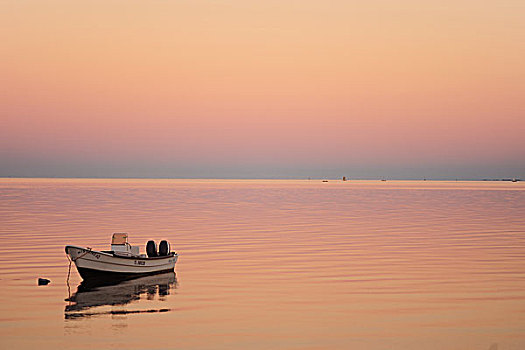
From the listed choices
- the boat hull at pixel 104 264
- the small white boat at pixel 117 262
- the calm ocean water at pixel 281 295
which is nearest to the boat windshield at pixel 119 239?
the small white boat at pixel 117 262

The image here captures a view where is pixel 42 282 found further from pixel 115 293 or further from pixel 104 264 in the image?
pixel 115 293

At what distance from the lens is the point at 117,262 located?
4022cm

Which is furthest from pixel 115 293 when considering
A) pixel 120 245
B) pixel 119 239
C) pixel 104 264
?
pixel 119 239

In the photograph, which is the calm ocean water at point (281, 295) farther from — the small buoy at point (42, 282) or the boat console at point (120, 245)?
the boat console at point (120, 245)

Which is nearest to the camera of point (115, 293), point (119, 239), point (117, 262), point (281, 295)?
point (281, 295)

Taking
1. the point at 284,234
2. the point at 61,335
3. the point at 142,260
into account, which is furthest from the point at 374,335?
the point at 284,234

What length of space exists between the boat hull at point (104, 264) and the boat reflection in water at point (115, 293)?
47 centimetres

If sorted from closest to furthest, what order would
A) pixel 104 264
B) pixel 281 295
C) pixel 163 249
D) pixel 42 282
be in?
pixel 281 295
pixel 42 282
pixel 104 264
pixel 163 249

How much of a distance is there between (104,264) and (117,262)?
2.48 feet

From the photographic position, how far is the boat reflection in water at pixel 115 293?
104ft

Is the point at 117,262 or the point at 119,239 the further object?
the point at 119,239

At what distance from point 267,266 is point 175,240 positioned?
19.0m

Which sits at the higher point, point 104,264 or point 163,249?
point 163,249

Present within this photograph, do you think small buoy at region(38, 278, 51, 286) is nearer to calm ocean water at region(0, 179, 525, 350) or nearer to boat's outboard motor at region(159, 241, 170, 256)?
calm ocean water at region(0, 179, 525, 350)
